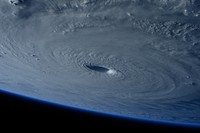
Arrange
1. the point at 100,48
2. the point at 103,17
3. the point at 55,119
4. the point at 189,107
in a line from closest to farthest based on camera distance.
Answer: the point at 103,17 → the point at 100,48 → the point at 189,107 → the point at 55,119

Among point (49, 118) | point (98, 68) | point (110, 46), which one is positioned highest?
point (98, 68)

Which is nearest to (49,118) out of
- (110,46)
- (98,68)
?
(98,68)

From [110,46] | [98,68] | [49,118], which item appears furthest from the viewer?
[49,118]

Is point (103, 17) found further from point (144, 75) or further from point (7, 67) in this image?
point (7, 67)

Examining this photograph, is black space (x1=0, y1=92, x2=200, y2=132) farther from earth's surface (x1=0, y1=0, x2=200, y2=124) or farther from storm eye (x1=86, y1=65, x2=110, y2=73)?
storm eye (x1=86, y1=65, x2=110, y2=73)

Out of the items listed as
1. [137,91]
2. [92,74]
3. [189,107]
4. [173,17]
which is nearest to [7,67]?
[92,74]

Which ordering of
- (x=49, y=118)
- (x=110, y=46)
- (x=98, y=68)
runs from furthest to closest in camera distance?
(x=49, y=118) < (x=98, y=68) < (x=110, y=46)

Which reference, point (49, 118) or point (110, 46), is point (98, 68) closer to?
point (110, 46)
